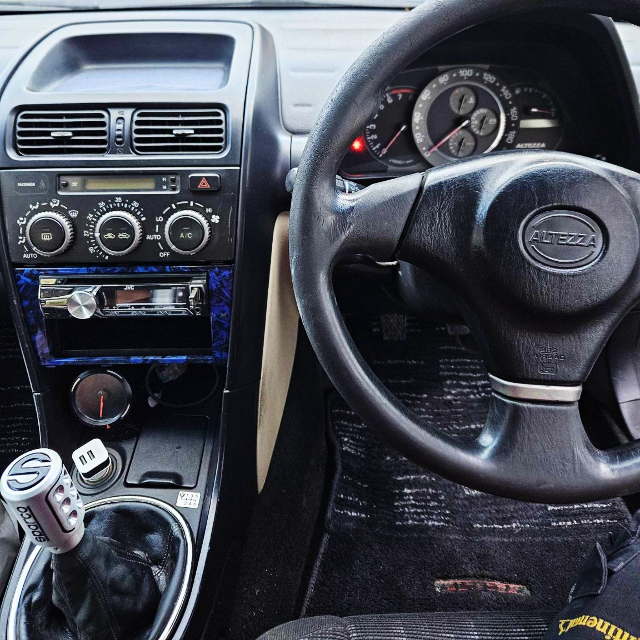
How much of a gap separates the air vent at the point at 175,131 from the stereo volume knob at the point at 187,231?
0.37 feet

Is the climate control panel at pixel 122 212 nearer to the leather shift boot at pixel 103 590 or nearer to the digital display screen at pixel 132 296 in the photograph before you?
the digital display screen at pixel 132 296

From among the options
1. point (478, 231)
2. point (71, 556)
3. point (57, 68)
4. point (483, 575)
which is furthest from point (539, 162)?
point (483, 575)

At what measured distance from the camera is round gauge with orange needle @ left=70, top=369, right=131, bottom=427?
1131 mm

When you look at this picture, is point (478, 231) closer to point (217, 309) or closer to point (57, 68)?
point (217, 309)

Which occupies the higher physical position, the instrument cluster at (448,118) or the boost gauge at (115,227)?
the instrument cluster at (448,118)

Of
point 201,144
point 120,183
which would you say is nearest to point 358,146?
point 201,144

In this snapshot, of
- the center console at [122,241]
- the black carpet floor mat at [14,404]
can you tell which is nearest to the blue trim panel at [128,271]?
the center console at [122,241]

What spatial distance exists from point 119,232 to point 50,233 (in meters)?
0.11

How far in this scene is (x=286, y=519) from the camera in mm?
1467

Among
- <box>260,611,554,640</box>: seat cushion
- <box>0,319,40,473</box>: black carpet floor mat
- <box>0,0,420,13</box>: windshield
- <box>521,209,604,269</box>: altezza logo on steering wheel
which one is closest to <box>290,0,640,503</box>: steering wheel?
<box>521,209,604,269</box>: altezza logo on steering wheel

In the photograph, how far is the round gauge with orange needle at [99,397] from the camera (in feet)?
3.71

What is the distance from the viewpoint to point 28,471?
2.34ft

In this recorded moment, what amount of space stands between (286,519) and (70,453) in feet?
1.79

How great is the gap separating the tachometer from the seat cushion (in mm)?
792
